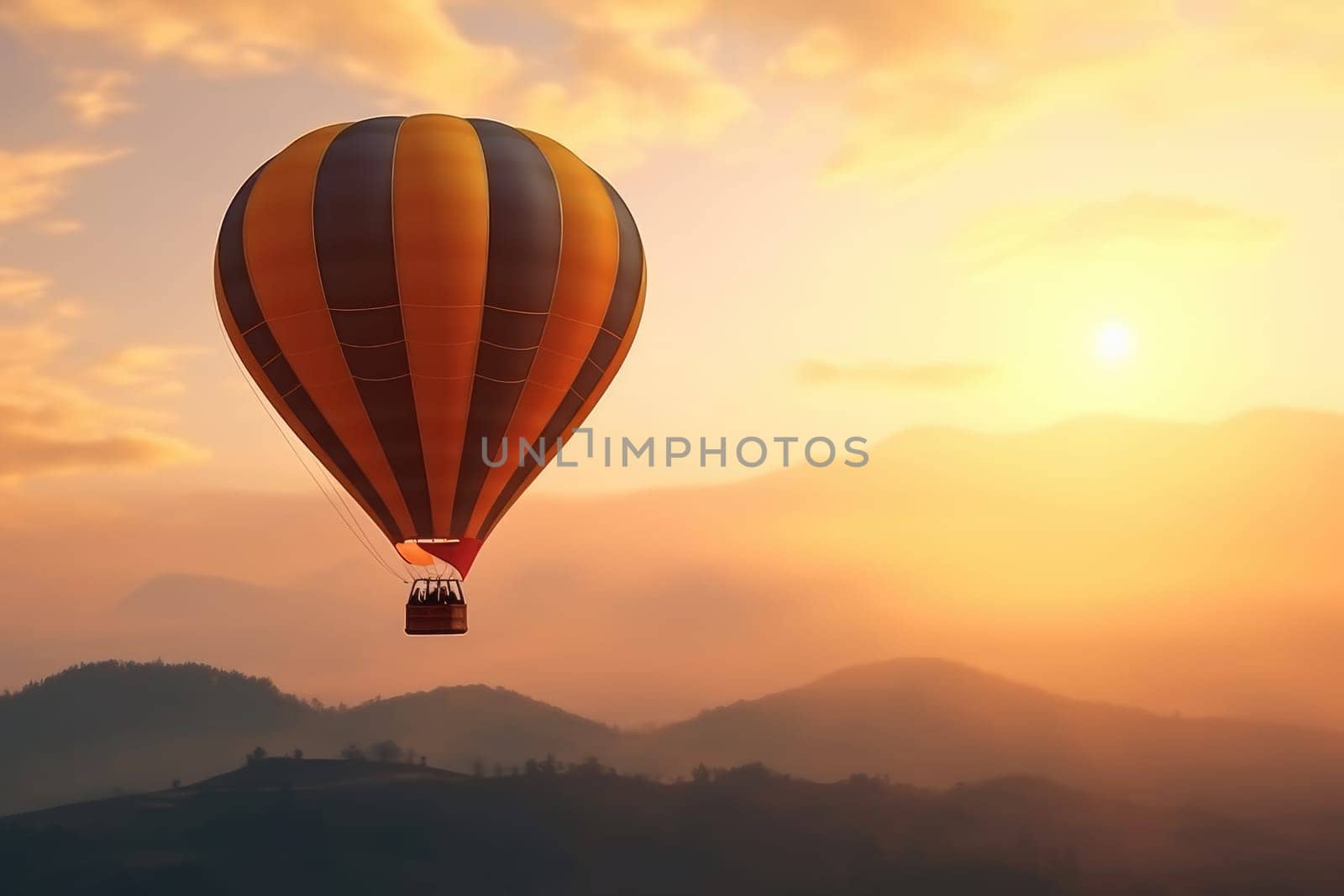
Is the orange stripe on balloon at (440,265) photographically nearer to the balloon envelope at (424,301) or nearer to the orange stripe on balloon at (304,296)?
the balloon envelope at (424,301)

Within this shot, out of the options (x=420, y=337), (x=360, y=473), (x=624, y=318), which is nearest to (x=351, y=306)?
(x=420, y=337)

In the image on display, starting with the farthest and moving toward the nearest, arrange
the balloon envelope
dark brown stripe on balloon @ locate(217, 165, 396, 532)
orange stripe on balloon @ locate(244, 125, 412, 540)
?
dark brown stripe on balloon @ locate(217, 165, 396, 532)
orange stripe on balloon @ locate(244, 125, 412, 540)
the balloon envelope

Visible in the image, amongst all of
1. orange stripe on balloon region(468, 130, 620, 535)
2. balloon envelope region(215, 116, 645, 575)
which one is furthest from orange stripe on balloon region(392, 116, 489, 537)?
orange stripe on balloon region(468, 130, 620, 535)

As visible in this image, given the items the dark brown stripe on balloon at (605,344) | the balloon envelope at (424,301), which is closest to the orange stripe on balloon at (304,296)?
the balloon envelope at (424,301)

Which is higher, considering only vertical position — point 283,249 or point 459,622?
point 283,249

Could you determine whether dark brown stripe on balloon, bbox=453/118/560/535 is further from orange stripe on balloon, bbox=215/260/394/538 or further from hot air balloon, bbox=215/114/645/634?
orange stripe on balloon, bbox=215/260/394/538

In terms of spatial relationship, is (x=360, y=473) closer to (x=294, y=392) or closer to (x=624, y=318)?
(x=294, y=392)
